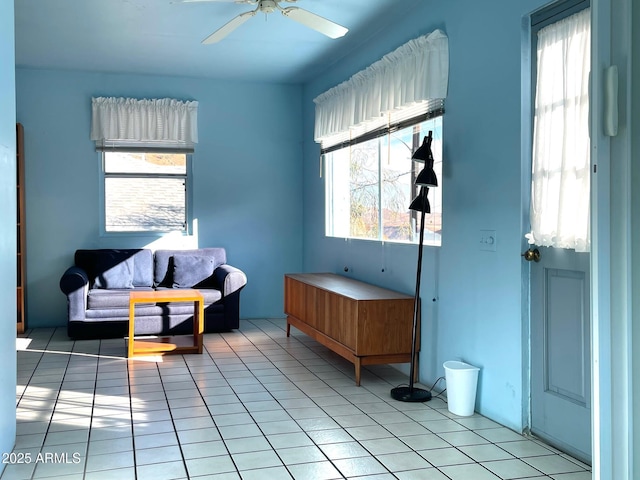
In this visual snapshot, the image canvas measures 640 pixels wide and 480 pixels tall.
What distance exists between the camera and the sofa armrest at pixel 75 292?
5859 millimetres

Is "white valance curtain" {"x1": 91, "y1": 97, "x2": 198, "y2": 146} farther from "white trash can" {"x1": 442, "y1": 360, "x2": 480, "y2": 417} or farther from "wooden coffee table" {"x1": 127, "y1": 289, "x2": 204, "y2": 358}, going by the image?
"white trash can" {"x1": 442, "y1": 360, "x2": 480, "y2": 417}

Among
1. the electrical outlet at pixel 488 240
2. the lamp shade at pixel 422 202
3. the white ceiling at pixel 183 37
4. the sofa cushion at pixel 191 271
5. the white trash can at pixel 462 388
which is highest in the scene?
the white ceiling at pixel 183 37

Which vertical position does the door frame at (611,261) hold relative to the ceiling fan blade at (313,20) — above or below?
below

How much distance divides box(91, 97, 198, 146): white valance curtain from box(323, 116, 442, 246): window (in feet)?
5.37

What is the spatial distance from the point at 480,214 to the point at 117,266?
13.3 ft

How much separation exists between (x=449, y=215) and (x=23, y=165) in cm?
456

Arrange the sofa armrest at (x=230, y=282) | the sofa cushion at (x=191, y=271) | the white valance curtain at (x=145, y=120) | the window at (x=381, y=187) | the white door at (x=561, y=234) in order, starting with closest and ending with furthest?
1. the white door at (x=561, y=234)
2. the window at (x=381, y=187)
3. the sofa armrest at (x=230, y=282)
4. the sofa cushion at (x=191, y=271)
5. the white valance curtain at (x=145, y=120)

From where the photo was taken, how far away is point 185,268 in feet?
21.7

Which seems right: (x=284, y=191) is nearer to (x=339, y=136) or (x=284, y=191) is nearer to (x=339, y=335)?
(x=339, y=136)

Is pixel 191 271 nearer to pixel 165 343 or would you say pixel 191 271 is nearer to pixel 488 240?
pixel 165 343

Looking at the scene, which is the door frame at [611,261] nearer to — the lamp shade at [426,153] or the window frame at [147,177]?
the lamp shade at [426,153]

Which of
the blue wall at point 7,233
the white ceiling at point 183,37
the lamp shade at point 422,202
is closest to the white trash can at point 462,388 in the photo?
the lamp shade at point 422,202

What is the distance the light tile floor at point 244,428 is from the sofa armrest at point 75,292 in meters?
0.81

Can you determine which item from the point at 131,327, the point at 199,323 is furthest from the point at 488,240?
the point at 131,327
